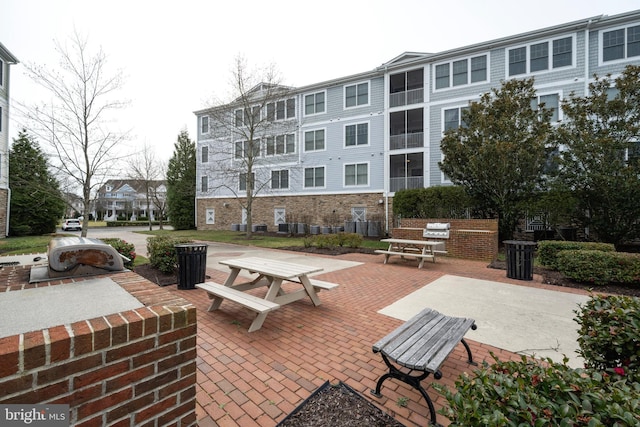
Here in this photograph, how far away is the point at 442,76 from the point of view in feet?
59.2

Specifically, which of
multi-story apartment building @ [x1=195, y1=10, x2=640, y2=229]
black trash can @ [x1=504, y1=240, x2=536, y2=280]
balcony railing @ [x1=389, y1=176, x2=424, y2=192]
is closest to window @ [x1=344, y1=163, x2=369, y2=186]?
multi-story apartment building @ [x1=195, y1=10, x2=640, y2=229]


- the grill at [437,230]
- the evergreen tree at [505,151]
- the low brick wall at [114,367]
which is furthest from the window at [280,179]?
the low brick wall at [114,367]

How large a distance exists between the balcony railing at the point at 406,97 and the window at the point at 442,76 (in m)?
1.07

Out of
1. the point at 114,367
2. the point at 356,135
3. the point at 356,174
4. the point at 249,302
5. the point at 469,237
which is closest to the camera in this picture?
the point at 114,367

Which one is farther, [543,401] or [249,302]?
[249,302]

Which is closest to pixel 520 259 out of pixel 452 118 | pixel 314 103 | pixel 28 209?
pixel 452 118

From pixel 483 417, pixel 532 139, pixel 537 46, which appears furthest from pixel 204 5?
pixel 537 46

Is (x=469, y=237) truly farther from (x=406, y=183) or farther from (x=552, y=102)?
(x=552, y=102)

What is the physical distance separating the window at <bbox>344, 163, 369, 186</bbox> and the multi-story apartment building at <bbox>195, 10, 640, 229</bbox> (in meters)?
0.07

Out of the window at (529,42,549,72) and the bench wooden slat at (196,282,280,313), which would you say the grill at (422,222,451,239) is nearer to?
the bench wooden slat at (196,282,280,313)

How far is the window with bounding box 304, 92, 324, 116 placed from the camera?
2184 centimetres

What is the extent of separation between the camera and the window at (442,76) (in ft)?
58.7

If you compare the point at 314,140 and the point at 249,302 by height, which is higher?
the point at 314,140

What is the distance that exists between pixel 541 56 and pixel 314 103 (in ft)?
47.0
